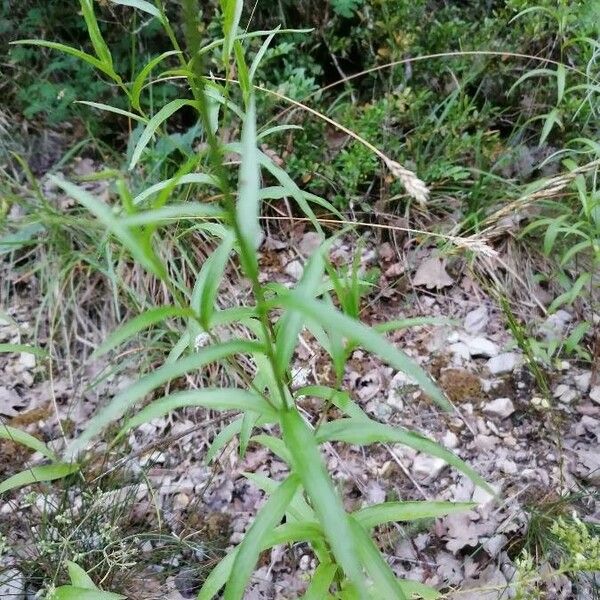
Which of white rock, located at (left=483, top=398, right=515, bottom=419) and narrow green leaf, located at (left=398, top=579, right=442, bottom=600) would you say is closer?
narrow green leaf, located at (left=398, top=579, right=442, bottom=600)

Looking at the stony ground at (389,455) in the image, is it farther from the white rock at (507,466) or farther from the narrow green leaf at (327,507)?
the narrow green leaf at (327,507)

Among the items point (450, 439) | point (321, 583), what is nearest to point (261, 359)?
point (321, 583)

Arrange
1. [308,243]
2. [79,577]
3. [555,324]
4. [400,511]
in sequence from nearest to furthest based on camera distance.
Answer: [400,511], [79,577], [555,324], [308,243]

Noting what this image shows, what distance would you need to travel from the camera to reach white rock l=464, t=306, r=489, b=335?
2329 millimetres

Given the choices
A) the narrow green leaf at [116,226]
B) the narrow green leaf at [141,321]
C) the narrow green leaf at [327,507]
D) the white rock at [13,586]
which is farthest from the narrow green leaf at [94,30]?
the white rock at [13,586]

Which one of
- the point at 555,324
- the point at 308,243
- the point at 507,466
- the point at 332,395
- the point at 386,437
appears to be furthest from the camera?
the point at 308,243

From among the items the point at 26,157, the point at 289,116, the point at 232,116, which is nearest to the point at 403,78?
the point at 289,116

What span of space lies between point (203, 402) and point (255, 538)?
0.71 ft

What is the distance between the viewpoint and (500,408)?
6.79 ft

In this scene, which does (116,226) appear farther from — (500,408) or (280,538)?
(500,408)

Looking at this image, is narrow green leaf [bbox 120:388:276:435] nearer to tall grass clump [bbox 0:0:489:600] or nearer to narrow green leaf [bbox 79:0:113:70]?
tall grass clump [bbox 0:0:489:600]

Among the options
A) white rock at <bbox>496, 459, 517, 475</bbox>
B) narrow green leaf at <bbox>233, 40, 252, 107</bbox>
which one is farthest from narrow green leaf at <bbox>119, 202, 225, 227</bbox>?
white rock at <bbox>496, 459, 517, 475</bbox>

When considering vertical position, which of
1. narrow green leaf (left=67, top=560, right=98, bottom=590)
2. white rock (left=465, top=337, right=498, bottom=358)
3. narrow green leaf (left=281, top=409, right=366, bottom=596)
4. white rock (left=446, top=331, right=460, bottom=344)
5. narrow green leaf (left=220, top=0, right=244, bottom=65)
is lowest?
white rock (left=465, top=337, right=498, bottom=358)

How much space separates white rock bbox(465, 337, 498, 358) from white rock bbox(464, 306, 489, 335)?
45 millimetres
